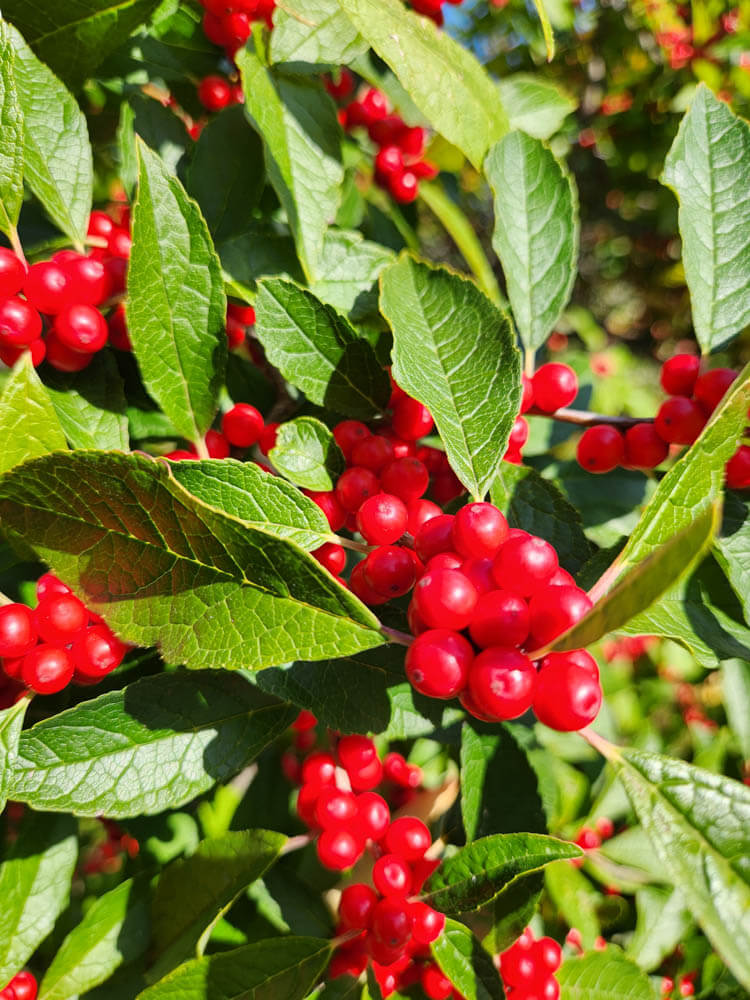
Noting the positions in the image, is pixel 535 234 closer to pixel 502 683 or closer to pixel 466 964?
pixel 502 683

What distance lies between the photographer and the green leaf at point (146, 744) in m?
0.96

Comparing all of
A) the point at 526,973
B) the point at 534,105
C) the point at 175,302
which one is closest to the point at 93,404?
the point at 175,302

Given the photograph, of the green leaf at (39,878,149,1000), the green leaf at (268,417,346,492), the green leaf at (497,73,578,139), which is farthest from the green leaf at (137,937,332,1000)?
the green leaf at (497,73,578,139)

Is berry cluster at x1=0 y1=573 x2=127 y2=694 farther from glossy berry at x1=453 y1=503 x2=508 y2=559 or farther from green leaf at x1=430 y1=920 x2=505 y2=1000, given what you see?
green leaf at x1=430 y1=920 x2=505 y2=1000

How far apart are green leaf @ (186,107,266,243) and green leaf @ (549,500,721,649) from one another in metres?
1.07

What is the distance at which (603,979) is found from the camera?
1.39 m

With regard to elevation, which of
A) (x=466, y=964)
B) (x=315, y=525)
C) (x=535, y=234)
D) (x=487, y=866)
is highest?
(x=535, y=234)

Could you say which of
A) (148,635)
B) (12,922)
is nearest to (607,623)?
(148,635)

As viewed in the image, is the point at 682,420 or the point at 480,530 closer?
the point at 480,530

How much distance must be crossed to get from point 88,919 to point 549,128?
81.4 inches

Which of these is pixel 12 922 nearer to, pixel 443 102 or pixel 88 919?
pixel 88 919

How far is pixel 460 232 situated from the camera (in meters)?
1.82

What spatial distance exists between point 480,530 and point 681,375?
633 millimetres

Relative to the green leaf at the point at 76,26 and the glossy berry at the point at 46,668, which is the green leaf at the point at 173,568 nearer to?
the glossy berry at the point at 46,668
